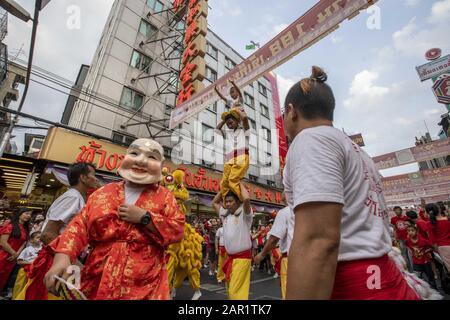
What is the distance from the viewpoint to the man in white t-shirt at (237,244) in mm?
3006

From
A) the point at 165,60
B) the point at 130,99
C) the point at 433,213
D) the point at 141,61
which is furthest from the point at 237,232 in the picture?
the point at 141,61

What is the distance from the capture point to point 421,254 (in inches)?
222

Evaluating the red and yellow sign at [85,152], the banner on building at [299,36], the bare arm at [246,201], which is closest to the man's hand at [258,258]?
the bare arm at [246,201]

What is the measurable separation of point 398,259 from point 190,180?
9923 millimetres

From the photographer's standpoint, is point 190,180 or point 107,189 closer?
point 107,189

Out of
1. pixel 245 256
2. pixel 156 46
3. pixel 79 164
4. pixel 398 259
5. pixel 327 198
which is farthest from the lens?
pixel 156 46

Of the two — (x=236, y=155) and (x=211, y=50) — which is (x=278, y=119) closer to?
(x=211, y=50)

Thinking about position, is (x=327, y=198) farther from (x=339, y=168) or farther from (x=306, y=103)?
(x=306, y=103)

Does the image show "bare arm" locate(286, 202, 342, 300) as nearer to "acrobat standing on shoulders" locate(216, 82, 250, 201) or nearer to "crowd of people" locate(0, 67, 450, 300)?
"crowd of people" locate(0, 67, 450, 300)

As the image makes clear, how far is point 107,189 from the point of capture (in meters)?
1.77

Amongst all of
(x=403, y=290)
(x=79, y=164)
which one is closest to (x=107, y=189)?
(x=79, y=164)

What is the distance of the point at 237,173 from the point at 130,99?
10.1 m

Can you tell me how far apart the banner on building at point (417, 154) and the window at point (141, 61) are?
14.0m

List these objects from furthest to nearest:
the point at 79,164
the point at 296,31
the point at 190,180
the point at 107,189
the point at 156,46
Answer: the point at 156,46 < the point at 190,180 < the point at 296,31 < the point at 79,164 < the point at 107,189
